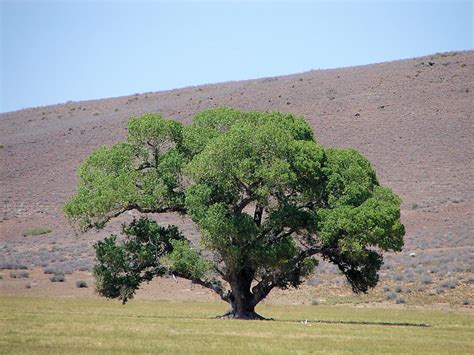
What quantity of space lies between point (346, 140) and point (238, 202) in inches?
2011

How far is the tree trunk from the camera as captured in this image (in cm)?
3344

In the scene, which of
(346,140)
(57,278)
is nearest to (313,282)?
(57,278)

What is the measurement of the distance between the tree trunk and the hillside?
17539mm

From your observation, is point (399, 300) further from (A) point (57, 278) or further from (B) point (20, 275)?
(B) point (20, 275)

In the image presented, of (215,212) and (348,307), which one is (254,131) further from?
(348,307)

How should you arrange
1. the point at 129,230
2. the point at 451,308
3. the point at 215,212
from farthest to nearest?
the point at 451,308
the point at 129,230
the point at 215,212

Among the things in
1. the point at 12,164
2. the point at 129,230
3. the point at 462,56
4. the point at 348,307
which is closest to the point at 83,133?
the point at 12,164

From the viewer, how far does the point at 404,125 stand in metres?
88.1

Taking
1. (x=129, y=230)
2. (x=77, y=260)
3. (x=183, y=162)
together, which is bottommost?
(x=77, y=260)

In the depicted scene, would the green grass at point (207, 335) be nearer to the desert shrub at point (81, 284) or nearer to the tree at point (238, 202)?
the tree at point (238, 202)

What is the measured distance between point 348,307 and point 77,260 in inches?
941

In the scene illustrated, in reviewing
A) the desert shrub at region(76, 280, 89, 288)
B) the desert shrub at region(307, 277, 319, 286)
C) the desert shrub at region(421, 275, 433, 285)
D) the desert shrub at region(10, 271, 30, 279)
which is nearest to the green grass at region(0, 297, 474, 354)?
the desert shrub at region(421, 275, 433, 285)

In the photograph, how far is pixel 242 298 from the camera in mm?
33500

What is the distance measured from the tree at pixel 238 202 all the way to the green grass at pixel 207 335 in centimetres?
264
